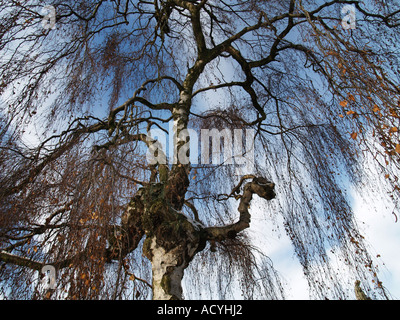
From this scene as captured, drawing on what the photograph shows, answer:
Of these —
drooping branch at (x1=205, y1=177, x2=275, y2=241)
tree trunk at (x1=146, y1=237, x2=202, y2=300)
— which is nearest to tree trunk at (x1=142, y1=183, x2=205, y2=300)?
tree trunk at (x1=146, y1=237, x2=202, y2=300)

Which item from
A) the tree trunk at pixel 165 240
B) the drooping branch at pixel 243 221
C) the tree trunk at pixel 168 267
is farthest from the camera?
the drooping branch at pixel 243 221

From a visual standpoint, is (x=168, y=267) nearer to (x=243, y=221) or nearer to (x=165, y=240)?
(x=165, y=240)

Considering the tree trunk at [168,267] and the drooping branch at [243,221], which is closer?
the tree trunk at [168,267]

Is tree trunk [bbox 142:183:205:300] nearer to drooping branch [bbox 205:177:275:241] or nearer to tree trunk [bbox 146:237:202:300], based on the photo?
tree trunk [bbox 146:237:202:300]

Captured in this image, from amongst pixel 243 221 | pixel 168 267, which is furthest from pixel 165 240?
pixel 243 221

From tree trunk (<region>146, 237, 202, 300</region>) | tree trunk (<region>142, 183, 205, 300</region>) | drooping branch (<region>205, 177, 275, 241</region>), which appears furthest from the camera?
drooping branch (<region>205, 177, 275, 241</region>)

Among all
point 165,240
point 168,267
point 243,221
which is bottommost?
point 168,267

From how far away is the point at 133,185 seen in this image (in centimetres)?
243

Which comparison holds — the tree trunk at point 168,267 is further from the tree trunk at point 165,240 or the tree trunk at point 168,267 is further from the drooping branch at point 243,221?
the drooping branch at point 243,221

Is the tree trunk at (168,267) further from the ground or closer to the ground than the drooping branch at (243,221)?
closer to the ground

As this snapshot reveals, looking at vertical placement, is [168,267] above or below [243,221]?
below

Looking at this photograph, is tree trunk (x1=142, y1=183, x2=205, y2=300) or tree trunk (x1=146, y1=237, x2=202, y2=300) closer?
tree trunk (x1=146, y1=237, x2=202, y2=300)

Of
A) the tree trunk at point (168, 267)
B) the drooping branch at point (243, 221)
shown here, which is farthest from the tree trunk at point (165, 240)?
the drooping branch at point (243, 221)

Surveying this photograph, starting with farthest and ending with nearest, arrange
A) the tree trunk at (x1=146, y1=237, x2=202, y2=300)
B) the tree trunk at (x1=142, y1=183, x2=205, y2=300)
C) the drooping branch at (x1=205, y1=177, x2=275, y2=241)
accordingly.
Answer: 1. the drooping branch at (x1=205, y1=177, x2=275, y2=241)
2. the tree trunk at (x1=142, y1=183, x2=205, y2=300)
3. the tree trunk at (x1=146, y1=237, x2=202, y2=300)
